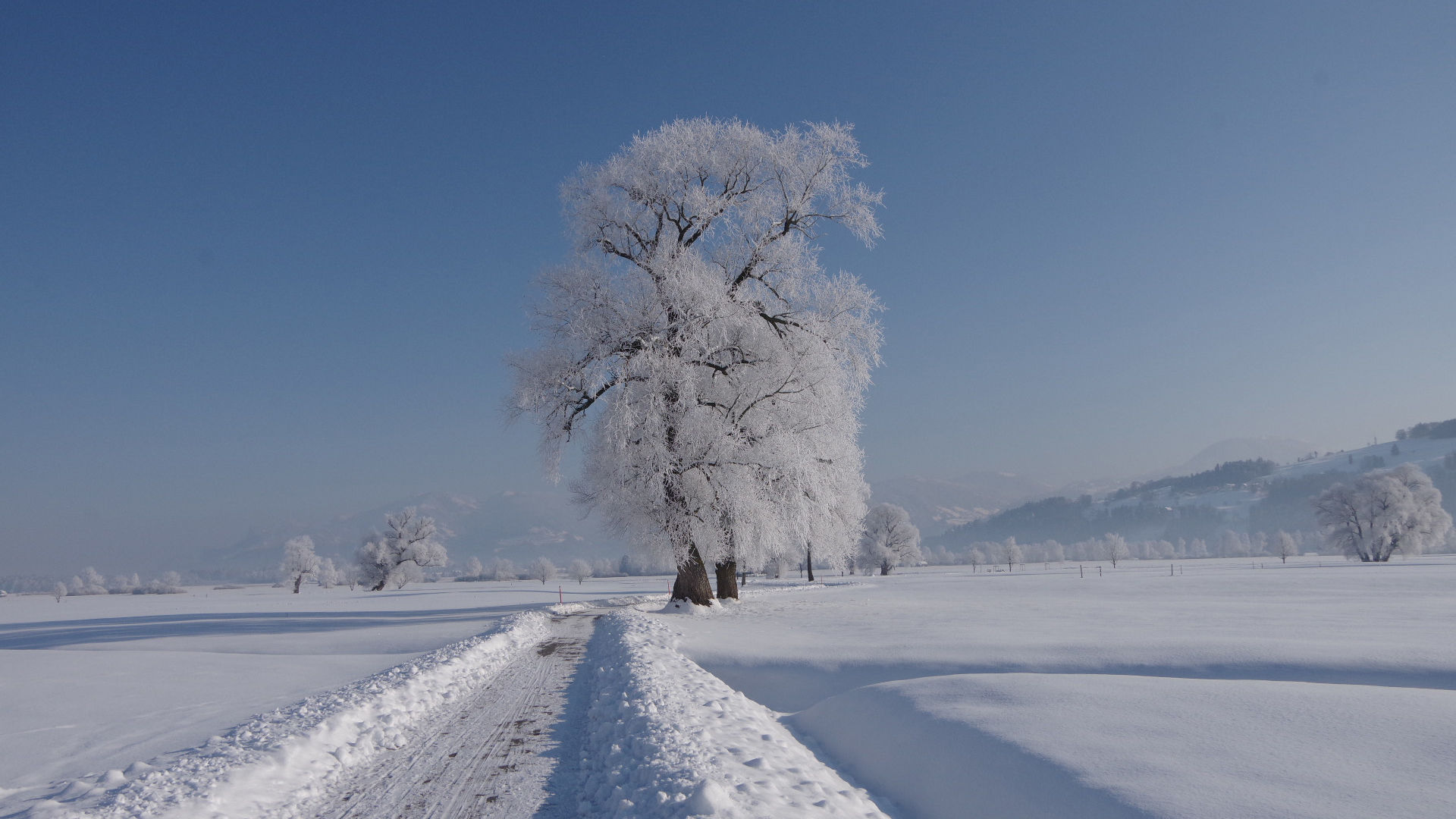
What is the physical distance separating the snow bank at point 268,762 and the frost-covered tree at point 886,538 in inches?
2932

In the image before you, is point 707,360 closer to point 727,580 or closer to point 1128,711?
point 727,580

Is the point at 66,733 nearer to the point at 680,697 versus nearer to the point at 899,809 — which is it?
the point at 680,697

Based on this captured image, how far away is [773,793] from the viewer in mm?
4773

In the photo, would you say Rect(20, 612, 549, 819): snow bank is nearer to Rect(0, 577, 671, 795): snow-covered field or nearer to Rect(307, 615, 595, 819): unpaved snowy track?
Rect(307, 615, 595, 819): unpaved snowy track

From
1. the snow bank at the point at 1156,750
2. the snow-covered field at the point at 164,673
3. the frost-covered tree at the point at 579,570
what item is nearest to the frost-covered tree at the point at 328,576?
the frost-covered tree at the point at 579,570

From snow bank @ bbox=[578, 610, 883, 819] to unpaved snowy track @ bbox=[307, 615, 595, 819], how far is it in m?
0.51

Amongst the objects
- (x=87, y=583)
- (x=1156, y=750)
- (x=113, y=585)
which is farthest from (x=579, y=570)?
(x=1156, y=750)

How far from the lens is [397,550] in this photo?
2916 inches

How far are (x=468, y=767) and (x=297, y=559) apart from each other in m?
97.4

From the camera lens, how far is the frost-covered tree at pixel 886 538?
8025 centimetres

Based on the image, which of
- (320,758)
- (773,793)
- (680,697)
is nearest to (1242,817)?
(773,793)

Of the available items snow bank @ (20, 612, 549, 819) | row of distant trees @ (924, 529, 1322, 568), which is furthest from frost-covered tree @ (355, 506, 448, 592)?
row of distant trees @ (924, 529, 1322, 568)

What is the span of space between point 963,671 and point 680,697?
15.0 ft

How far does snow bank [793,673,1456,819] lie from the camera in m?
4.10
